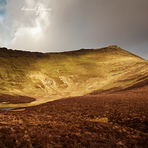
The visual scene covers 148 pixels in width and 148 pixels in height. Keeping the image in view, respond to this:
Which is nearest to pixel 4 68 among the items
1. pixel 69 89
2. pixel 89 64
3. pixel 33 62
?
pixel 33 62

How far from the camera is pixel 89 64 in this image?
106 metres

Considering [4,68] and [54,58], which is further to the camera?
[54,58]

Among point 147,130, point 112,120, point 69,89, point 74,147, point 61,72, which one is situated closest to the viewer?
point 74,147

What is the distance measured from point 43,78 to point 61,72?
45.8 feet

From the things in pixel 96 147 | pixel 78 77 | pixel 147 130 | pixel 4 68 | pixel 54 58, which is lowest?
pixel 147 130

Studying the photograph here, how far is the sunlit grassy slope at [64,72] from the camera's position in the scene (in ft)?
234

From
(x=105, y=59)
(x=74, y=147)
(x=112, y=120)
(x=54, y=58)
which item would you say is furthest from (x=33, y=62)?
(x=74, y=147)

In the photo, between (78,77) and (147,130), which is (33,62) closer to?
(78,77)

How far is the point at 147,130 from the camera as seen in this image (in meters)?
12.7

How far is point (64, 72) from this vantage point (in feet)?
310

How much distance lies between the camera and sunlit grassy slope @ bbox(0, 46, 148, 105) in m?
71.3

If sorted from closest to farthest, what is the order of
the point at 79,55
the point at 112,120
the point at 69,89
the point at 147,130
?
the point at 147,130
the point at 112,120
the point at 69,89
the point at 79,55

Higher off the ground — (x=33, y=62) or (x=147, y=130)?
(x=33, y=62)

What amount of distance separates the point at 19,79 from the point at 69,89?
3025 centimetres
